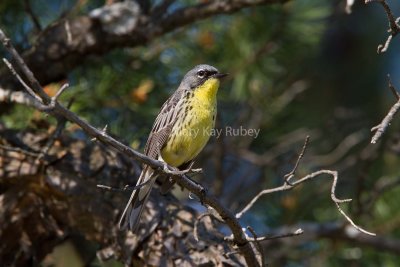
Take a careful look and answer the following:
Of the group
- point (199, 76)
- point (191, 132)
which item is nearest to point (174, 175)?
point (191, 132)

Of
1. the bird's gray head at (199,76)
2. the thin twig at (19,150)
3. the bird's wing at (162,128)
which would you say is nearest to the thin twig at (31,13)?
the thin twig at (19,150)

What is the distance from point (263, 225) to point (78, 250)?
150 cm

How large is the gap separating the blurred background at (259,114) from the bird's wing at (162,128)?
137 mm

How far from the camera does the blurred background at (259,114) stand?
448 centimetres

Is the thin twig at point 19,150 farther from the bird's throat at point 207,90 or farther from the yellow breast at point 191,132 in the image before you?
the bird's throat at point 207,90

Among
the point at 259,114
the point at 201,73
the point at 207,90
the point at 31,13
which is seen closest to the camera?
the point at 31,13

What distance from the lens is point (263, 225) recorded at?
17.3ft

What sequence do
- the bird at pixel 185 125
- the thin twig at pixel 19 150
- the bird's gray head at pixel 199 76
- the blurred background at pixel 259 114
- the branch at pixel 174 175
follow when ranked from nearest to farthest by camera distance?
the branch at pixel 174 175, the thin twig at pixel 19 150, the bird at pixel 185 125, the blurred background at pixel 259 114, the bird's gray head at pixel 199 76

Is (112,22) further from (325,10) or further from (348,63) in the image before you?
(348,63)

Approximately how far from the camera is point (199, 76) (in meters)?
4.62

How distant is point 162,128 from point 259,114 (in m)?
1.29

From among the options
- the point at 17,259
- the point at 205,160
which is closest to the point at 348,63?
the point at 205,160

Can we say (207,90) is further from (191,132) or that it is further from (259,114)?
(259,114)

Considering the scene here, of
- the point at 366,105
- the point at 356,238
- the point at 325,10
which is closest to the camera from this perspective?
the point at 356,238
